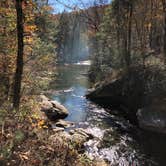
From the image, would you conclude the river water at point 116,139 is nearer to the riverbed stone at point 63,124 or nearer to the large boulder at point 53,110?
the riverbed stone at point 63,124

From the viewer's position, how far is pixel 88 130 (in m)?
15.2

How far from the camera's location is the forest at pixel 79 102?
6953mm

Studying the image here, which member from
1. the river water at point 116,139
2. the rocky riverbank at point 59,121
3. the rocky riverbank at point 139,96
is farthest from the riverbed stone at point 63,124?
the rocky riverbank at point 139,96

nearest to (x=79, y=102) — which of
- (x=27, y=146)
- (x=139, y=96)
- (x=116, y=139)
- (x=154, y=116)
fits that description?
(x=139, y=96)

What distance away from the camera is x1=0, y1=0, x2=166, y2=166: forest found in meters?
6.95

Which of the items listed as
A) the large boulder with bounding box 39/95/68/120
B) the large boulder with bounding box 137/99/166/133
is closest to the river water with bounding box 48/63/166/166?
the large boulder with bounding box 39/95/68/120

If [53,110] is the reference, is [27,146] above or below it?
above

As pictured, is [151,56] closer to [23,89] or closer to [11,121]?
[23,89]

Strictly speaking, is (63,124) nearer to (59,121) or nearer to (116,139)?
(59,121)

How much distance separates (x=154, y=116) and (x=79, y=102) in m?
7.69

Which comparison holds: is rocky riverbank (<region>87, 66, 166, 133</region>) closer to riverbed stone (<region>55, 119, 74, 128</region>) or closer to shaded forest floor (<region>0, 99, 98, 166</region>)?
riverbed stone (<region>55, 119, 74, 128</region>)

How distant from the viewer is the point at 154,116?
16375 millimetres

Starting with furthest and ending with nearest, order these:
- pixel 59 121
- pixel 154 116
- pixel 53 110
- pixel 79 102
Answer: pixel 79 102 → pixel 53 110 → pixel 154 116 → pixel 59 121

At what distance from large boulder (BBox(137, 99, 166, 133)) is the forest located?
60 mm
